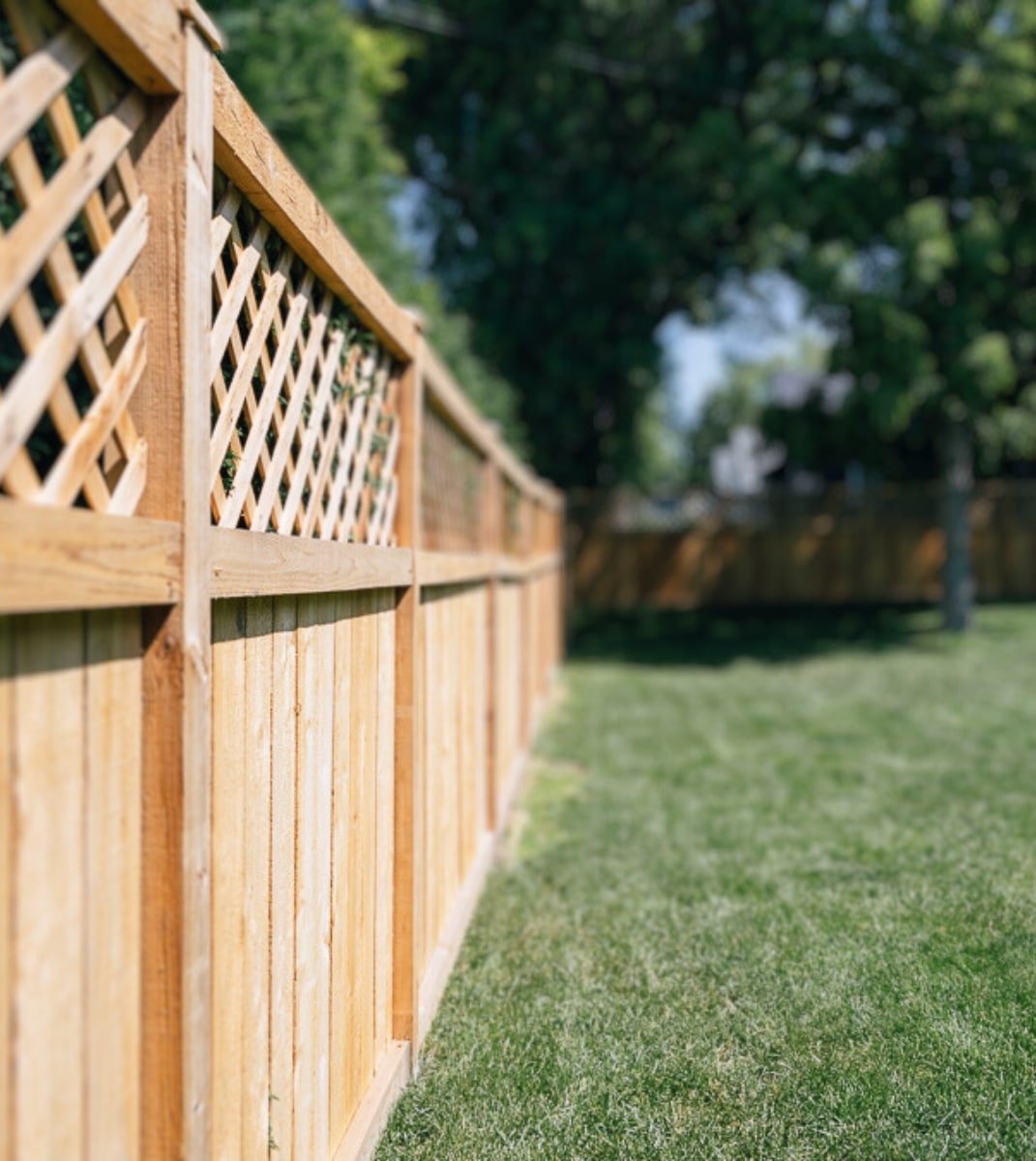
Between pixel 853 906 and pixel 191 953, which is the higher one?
pixel 191 953

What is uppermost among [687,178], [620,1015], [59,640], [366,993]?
[687,178]

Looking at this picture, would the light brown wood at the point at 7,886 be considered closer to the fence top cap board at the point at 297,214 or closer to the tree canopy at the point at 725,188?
the fence top cap board at the point at 297,214

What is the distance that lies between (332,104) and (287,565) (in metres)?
7.64

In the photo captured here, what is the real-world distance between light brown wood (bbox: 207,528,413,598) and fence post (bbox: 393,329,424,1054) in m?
0.25

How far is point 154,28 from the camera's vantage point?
4.13 feet

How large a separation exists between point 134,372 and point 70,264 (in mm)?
175

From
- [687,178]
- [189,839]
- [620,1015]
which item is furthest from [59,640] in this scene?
[687,178]

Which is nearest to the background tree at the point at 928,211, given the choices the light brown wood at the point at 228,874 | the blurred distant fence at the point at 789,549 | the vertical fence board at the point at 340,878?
the blurred distant fence at the point at 789,549

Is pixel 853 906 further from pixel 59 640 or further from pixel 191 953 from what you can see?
pixel 59 640

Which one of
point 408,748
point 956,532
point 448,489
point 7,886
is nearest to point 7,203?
point 448,489

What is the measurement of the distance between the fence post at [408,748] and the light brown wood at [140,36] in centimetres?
155

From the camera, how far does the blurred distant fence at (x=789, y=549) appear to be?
1430 cm

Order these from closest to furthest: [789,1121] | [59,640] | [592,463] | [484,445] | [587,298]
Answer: [59,640] → [789,1121] → [484,445] → [587,298] → [592,463]

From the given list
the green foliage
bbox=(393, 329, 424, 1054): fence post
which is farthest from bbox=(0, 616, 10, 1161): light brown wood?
the green foliage
